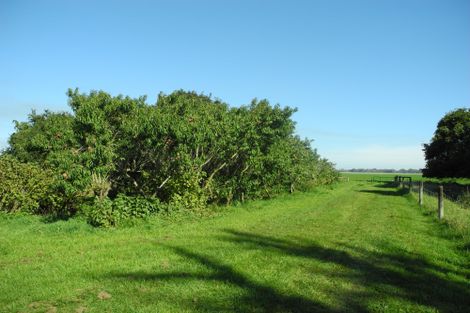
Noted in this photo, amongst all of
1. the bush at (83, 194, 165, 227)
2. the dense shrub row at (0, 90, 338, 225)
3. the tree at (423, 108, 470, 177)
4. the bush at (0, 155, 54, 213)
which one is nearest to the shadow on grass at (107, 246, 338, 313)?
the bush at (83, 194, 165, 227)

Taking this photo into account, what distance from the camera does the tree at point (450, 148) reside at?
50.5 m

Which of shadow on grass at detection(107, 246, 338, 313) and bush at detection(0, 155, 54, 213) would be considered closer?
shadow on grass at detection(107, 246, 338, 313)

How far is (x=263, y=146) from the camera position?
2088 centimetres

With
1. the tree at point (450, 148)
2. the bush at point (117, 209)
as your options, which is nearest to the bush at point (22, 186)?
the bush at point (117, 209)

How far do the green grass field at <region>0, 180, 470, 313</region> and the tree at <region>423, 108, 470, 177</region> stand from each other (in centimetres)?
4268

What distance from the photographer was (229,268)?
7.80 meters

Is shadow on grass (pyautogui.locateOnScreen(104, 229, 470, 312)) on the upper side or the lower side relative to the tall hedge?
lower

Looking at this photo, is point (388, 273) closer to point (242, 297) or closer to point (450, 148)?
point (242, 297)

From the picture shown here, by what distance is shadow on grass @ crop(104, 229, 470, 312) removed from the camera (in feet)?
19.4

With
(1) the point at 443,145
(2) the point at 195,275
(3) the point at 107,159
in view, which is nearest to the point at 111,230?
(3) the point at 107,159

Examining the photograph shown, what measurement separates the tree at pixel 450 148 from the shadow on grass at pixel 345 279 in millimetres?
46321

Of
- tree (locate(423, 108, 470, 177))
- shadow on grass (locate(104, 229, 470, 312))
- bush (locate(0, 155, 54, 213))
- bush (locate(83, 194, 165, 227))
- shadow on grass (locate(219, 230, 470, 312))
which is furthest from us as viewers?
tree (locate(423, 108, 470, 177))

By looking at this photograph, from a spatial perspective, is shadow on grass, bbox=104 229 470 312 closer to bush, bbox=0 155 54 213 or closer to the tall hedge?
the tall hedge

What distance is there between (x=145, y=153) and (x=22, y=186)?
4.58 m
